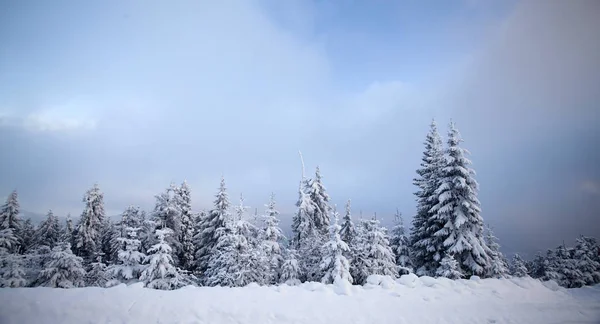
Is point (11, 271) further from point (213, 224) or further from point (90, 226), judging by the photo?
point (213, 224)

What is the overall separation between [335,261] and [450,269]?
25.1 ft

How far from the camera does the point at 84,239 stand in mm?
32781

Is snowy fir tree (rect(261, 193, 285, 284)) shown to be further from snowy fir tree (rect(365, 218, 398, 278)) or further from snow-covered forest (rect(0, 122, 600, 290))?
snowy fir tree (rect(365, 218, 398, 278))

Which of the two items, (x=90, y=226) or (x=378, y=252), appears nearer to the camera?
(x=378, y=252)

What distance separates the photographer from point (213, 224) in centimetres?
3019

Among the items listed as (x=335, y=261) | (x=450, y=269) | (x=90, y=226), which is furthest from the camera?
(x=90, y=226)

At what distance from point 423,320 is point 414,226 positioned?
1811 cm

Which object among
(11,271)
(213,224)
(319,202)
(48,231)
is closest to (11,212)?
(48,231)

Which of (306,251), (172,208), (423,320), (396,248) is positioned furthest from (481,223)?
(172,208)

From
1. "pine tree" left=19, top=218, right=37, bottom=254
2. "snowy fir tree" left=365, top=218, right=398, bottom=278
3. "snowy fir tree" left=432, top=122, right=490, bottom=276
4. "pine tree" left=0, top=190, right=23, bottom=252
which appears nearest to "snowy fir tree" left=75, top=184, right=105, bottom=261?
"pine tree" left=0, top=190, right=23, bottom=252

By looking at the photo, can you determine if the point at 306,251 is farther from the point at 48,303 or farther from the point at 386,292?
the point at 48,303

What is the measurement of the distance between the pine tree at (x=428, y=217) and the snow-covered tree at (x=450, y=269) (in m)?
2.02

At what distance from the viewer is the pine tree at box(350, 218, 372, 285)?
21.3m

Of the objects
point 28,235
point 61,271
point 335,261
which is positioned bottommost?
point 61,271
